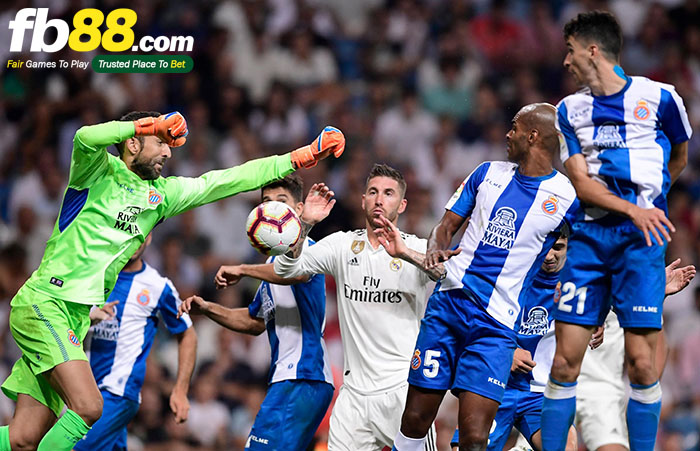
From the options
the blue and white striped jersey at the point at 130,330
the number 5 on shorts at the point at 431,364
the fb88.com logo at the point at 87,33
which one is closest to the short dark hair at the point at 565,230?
the number 5 on shorts at the point at 431,364

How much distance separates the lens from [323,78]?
43.4 feet

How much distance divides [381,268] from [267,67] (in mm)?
7306

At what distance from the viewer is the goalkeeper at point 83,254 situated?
5.96 meters

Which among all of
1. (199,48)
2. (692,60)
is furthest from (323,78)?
(692,60)

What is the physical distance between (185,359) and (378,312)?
1.97m

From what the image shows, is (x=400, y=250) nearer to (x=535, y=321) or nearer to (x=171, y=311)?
(x=535, y=321)

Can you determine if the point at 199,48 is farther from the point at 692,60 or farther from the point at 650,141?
the point at 650,141

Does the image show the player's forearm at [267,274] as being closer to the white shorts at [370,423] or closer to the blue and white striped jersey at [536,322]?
the white shorts at [370,423]

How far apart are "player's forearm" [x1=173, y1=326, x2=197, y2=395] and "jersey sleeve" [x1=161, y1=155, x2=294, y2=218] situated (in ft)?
4.71

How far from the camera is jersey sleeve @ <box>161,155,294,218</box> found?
6.70 meters

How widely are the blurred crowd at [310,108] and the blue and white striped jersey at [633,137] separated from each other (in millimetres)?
5795

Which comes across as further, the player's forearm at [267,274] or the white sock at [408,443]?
the player's forearm at [267,274]

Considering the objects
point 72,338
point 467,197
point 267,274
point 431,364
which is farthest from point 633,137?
point 72,338

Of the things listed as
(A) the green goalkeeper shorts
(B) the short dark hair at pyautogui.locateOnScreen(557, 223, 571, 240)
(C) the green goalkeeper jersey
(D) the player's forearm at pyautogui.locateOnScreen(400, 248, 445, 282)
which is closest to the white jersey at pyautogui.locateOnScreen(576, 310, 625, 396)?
(B) the short dark hair at pyautogui.locateOnScreen(557, 223, 571, 240)
